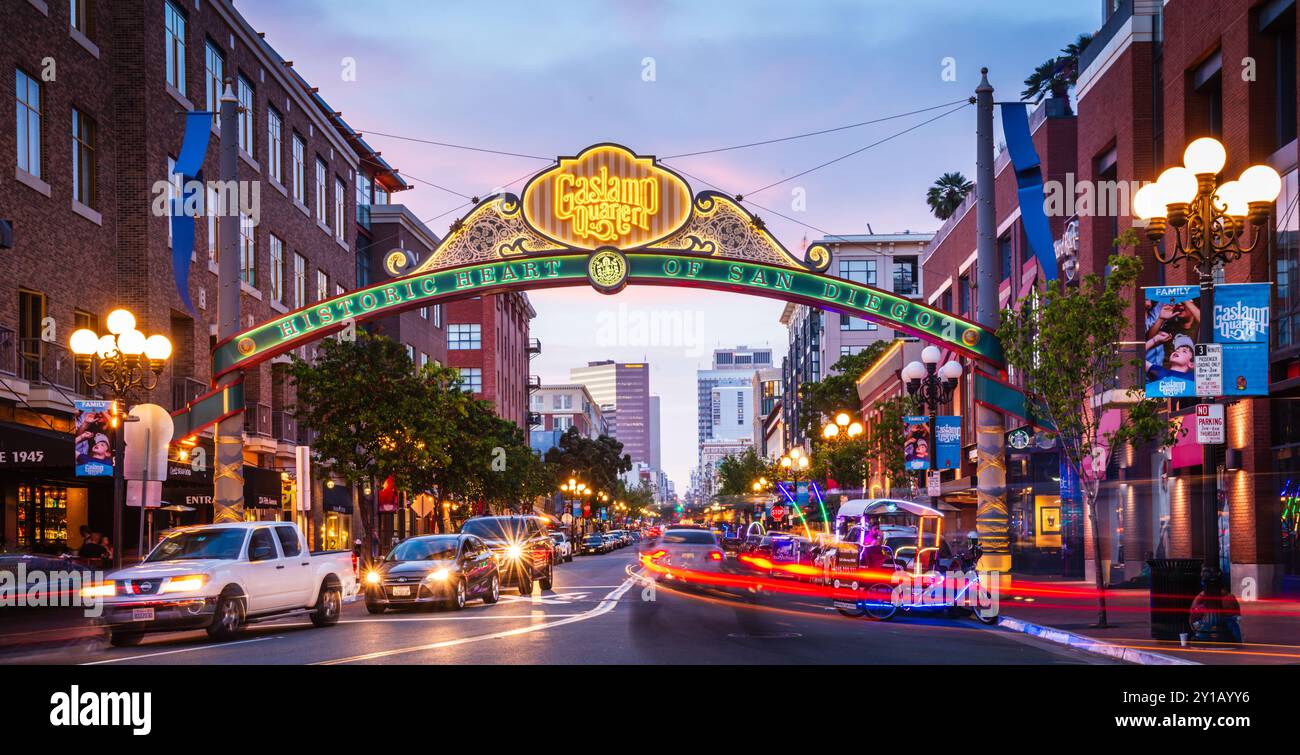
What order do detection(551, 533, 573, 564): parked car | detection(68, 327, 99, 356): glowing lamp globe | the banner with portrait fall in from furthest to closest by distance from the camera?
detection(551, 533, 573, 564): parked car < detection(68, 327, 99, 356): glowing lamp globe < the banner with portrait

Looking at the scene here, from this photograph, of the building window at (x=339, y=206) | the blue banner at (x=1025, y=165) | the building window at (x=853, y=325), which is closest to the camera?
the blue banner at (x=1025, y=165)

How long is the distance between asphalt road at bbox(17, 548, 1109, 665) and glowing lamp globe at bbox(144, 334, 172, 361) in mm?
5564

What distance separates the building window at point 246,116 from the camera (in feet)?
147

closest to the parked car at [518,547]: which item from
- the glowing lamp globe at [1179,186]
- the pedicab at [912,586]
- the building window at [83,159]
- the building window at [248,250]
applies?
the pedicab at [912,586]

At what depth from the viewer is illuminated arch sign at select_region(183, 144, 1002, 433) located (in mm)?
30078

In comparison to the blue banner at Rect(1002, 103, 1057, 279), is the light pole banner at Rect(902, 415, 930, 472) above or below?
below

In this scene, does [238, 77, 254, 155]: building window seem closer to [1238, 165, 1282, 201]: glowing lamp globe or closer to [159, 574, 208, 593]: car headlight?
[159, 574, 208, 593]: car headlight

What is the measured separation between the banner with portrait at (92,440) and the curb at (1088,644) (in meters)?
16.1

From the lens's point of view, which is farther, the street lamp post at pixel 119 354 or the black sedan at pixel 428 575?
the black sedan at pixel 428 575

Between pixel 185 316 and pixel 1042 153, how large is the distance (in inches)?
1123

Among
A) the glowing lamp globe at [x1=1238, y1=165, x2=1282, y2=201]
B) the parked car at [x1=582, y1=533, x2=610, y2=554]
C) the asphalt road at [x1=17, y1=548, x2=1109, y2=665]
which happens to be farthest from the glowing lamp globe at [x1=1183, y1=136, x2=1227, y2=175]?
the parked car at [x1=582, y1=533, x2=610, y2=554]

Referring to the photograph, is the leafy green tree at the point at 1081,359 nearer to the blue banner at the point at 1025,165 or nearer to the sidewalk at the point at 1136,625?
the sidewalk at the point at 1136,625
